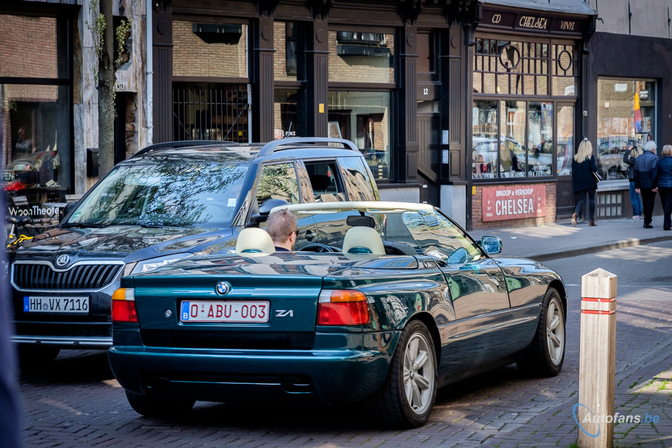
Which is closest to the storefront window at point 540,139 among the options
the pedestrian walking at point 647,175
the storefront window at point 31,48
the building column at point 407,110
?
the pedestrian walking at point 647,175

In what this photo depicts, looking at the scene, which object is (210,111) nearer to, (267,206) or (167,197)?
(167,197)

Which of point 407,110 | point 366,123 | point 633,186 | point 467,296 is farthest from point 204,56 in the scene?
point 633,186

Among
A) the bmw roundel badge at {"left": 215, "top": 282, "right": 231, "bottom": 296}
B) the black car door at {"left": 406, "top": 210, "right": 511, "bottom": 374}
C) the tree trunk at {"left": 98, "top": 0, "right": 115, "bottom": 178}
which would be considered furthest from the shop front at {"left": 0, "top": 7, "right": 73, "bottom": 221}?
the bmw roundel badge at {"left": 215, "top": 282, "right": 231, "bottom": 296}

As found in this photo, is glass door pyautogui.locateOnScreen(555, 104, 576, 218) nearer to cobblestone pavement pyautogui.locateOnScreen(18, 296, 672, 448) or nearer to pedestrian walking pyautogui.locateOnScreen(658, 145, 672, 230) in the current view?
pedestrian walking pyautogui.locateOnScreen(658, 145, 672, 230)

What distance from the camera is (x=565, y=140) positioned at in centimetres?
2511

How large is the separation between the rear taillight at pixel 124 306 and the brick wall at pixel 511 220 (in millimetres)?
16977

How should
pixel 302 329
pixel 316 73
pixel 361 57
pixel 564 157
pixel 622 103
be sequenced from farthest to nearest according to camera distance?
pixel 622 103 < pixel 564 157 < pixel 361 57 < pixel 316 73 < pixel 302 329

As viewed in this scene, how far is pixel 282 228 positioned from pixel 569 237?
49.3 ft

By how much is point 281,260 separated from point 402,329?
820 mm

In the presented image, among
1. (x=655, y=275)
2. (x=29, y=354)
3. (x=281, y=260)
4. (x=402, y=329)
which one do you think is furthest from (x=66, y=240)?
(x=655, y=275)

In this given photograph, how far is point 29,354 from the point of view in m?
8.22

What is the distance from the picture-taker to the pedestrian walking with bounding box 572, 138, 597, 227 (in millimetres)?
23016

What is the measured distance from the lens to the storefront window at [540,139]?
24.0 m

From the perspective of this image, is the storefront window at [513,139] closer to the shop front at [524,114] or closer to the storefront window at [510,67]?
the shop front at [524,114]
